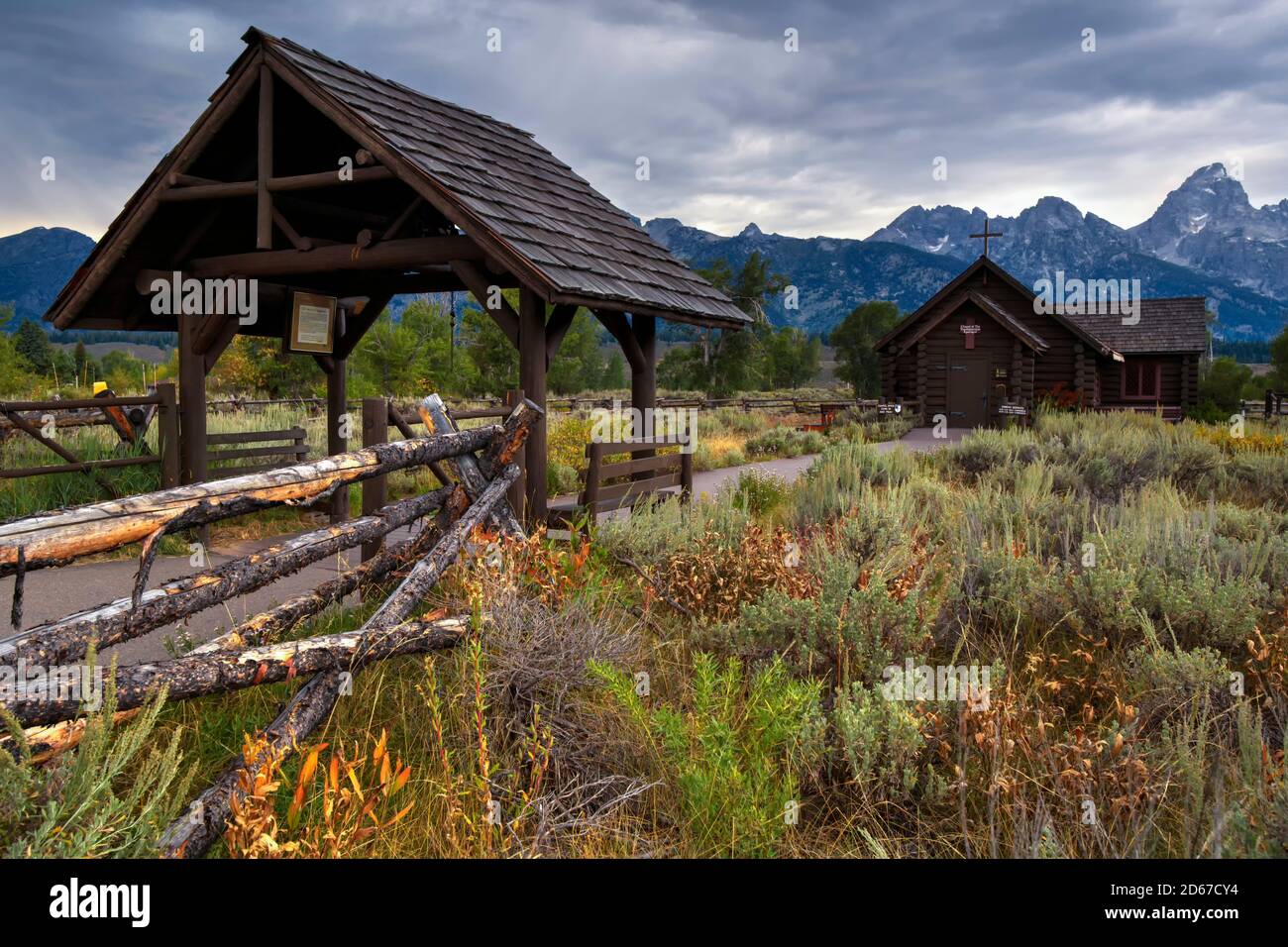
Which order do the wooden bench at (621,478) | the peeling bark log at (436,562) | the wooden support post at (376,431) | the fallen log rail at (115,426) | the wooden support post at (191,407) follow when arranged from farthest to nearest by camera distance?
1. the wooden support post at (191,407)
2. the fallen log rail at (115,426)
3. the wooden bench at (621,478)
4. the wooden support post at (376,431)
5. the peeling bark log at (436,562)

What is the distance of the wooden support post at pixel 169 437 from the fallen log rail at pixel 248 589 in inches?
239

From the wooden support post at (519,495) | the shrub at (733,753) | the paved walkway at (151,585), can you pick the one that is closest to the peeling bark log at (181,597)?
the paved walkway at (151,585)

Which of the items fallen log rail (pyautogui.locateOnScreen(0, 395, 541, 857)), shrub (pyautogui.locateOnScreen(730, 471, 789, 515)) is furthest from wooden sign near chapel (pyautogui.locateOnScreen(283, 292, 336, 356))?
fallen log rail (pyautogui.locateOnScreen(0, 395, 541, 857))

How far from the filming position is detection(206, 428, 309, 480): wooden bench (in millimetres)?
11953

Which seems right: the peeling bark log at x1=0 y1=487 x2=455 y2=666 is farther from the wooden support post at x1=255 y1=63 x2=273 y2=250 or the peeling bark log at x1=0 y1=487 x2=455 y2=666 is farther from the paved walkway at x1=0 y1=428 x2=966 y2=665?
the wooden support post at x1=255 y1=63 x2=273 y2=250

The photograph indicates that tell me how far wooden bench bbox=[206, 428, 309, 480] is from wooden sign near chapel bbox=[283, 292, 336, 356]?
185cm

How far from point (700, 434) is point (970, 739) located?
2341 cm

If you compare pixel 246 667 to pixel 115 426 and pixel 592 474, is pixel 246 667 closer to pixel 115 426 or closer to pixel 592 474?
pixel 592 474

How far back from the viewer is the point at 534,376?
27.3 ft

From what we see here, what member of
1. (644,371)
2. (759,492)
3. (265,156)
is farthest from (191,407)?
(759,492)

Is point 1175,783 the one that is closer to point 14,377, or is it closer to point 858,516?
point 858,516

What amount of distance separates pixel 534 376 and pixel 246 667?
5.00 meters

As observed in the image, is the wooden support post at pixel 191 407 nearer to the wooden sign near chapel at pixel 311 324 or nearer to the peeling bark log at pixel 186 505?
the wooden sign near chapel at pixel 311 324

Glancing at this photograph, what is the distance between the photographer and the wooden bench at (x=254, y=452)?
471 inches
